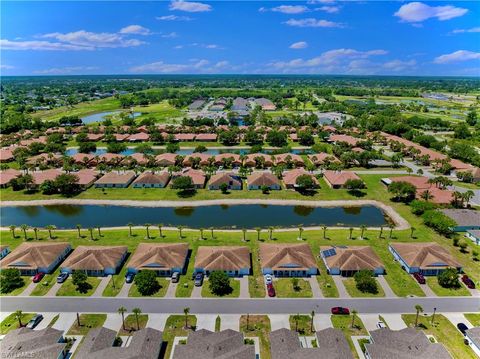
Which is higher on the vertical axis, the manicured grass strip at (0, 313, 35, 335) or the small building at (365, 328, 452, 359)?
the small building at (365, 328, 452, 359)

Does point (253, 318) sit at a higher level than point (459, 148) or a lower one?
lower

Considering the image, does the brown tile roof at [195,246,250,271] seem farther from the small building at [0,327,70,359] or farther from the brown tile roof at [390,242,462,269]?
the brown tile roof at [390,242,462,269]

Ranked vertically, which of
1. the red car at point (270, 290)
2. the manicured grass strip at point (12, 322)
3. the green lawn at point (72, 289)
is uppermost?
the red car at point (270, 290)

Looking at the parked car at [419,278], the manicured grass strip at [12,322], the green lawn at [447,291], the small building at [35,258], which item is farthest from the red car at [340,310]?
the small building at [35,258]

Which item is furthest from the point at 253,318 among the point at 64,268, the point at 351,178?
the point at 351,178

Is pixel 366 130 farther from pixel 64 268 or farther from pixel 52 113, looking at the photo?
pixel 52 113

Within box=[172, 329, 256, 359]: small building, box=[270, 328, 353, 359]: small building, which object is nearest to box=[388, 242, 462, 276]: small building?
box=[270, 328, 353, 359]: small building

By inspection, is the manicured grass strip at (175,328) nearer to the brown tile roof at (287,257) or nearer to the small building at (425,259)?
the brown tile roof at (287,257)
